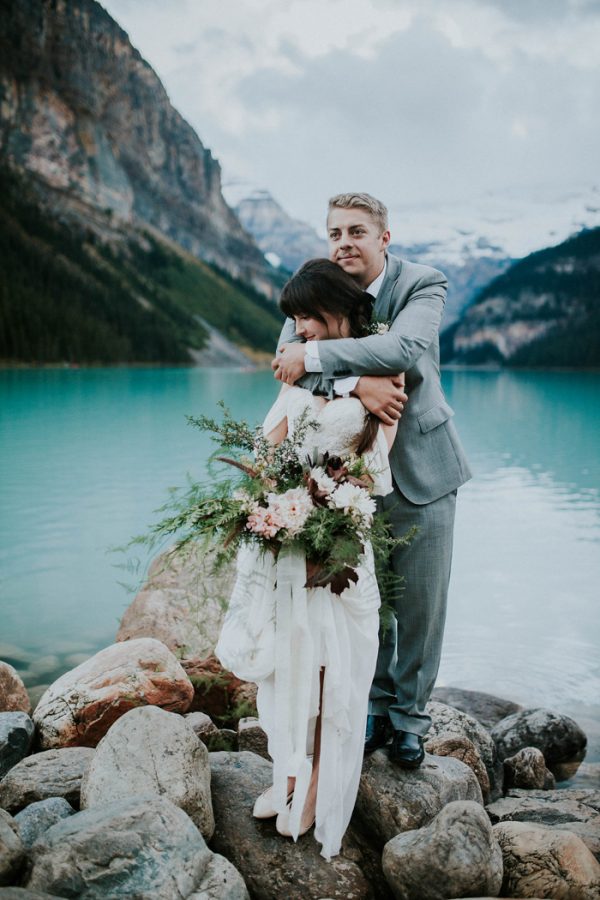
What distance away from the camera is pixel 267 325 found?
176375mm

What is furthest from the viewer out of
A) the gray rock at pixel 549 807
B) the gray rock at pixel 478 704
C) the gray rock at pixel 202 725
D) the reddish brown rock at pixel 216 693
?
the gray rock at pixel 478 704

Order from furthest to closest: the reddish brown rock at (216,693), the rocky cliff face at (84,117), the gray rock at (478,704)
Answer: the rocky cliff face at (84,117), the gray rock at (478,704), the reddish brown rock at (216,693)

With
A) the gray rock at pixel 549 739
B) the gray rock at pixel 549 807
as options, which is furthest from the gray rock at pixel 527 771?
the gray rock at pixel 549 739

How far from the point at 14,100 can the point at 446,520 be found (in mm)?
161183

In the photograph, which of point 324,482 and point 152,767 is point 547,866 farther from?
point 324,482

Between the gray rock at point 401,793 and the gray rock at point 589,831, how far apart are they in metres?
0.55

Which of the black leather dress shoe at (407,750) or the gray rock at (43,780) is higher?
the black leather dress shoe at (407,750)

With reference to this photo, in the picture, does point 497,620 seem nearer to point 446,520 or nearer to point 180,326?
point 446,520

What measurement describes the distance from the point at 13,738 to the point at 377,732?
223 cm

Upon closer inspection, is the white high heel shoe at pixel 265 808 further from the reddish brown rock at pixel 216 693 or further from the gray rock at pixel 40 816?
the reddish brown rock at pixel 216 693

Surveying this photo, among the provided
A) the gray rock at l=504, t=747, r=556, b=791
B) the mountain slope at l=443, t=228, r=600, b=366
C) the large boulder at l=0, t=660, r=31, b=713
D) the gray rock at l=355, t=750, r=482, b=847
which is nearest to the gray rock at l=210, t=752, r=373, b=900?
the gray rock at l=355, t=750, r=482, b=847

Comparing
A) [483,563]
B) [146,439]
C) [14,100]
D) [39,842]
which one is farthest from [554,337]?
[39,842]

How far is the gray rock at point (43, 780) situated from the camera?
3770 mm

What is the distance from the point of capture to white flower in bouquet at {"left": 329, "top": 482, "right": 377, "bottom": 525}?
10.3 feet
